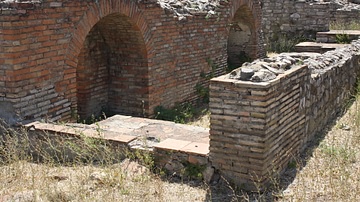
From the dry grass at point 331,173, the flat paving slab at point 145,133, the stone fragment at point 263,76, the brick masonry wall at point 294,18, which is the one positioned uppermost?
the brick masonry wall at point 294,18

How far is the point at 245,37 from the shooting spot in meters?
14.0

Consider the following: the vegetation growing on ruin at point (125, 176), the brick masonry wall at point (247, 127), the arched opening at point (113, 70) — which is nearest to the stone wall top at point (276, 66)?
the brick masonry wall at point (247, 127)

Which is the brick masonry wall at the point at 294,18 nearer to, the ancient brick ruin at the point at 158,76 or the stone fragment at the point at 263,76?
the ancient brick ruin at the point at 158,76

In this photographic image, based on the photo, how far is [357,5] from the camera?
1892cm

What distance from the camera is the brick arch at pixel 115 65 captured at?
8078 mm

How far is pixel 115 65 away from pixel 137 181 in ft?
13.1

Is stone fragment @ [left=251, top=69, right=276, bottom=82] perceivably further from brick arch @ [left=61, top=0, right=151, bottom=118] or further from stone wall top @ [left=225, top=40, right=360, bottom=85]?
brick arch @ [left=61, top=0, right=151, bottom=118]

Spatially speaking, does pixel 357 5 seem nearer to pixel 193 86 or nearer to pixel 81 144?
pixel 193 86

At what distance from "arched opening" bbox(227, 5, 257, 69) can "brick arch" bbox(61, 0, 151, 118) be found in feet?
18.9

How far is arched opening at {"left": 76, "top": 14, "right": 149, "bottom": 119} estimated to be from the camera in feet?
26.9

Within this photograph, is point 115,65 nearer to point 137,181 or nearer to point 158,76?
point 158,76

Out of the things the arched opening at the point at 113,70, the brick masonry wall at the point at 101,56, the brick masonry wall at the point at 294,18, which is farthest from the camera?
the brick masonry wall at the point at 294,18

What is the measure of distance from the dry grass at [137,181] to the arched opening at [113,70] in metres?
2.30

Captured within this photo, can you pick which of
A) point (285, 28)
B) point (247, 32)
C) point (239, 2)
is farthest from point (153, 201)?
point (285, 28)
